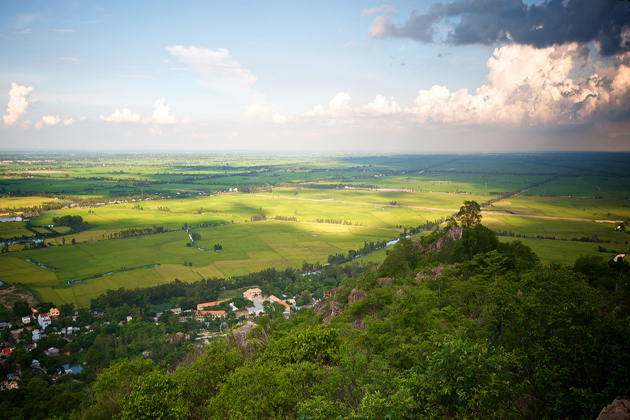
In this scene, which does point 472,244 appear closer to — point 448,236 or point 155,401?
point 448,236

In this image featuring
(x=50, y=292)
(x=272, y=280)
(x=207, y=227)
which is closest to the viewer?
(x=50, y=292)

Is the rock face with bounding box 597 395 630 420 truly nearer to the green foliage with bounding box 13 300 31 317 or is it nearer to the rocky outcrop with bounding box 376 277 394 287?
the rocky outcrop with bounding box 376 277 394 287

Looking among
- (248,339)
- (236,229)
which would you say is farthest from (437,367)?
(236,229)

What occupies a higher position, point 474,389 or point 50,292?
point 474,389

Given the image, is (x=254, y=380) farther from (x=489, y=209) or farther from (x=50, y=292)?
(x=489, y=209)

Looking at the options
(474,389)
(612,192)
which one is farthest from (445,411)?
(612,192)

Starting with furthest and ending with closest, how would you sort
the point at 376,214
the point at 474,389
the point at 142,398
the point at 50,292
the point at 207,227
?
1. the point at 376,214
2. the point at 207,227
3. the point at 50,292
4. the point at 142,398
5. the point at 474,389
